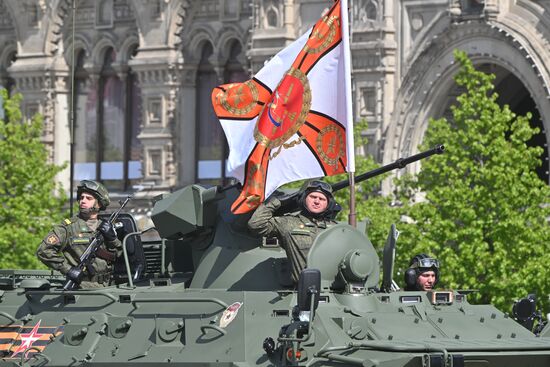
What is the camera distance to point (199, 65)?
49250mm

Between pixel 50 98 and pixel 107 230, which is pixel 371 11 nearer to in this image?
pixel 50 98

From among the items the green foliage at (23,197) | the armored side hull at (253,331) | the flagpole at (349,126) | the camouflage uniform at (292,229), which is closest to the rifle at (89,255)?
the armored side hull at (253,331)

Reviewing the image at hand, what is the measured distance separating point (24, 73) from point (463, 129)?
61.8 ft

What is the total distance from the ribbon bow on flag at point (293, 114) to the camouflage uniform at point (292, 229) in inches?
64.8

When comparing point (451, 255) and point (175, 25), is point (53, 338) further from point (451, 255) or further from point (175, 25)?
point (175, 25)

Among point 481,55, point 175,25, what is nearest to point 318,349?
point 481,55

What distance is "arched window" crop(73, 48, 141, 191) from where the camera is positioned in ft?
167

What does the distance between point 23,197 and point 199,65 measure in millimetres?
8394

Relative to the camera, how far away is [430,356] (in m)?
17.5

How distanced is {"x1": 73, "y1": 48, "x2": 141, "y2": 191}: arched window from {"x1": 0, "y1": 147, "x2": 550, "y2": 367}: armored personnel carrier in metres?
29.2

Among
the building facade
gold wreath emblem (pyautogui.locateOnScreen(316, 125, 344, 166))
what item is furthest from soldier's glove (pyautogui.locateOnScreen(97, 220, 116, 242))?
the building facade

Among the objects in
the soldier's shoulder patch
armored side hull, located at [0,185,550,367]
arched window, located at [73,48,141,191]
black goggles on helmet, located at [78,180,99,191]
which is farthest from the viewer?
arched window, located at [73,48,141,191]

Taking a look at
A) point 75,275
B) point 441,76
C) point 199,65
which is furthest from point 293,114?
point 199,65

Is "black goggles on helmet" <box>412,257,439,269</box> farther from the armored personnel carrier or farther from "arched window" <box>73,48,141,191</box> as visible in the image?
"arched window" <box>73,48,141,191</box>
